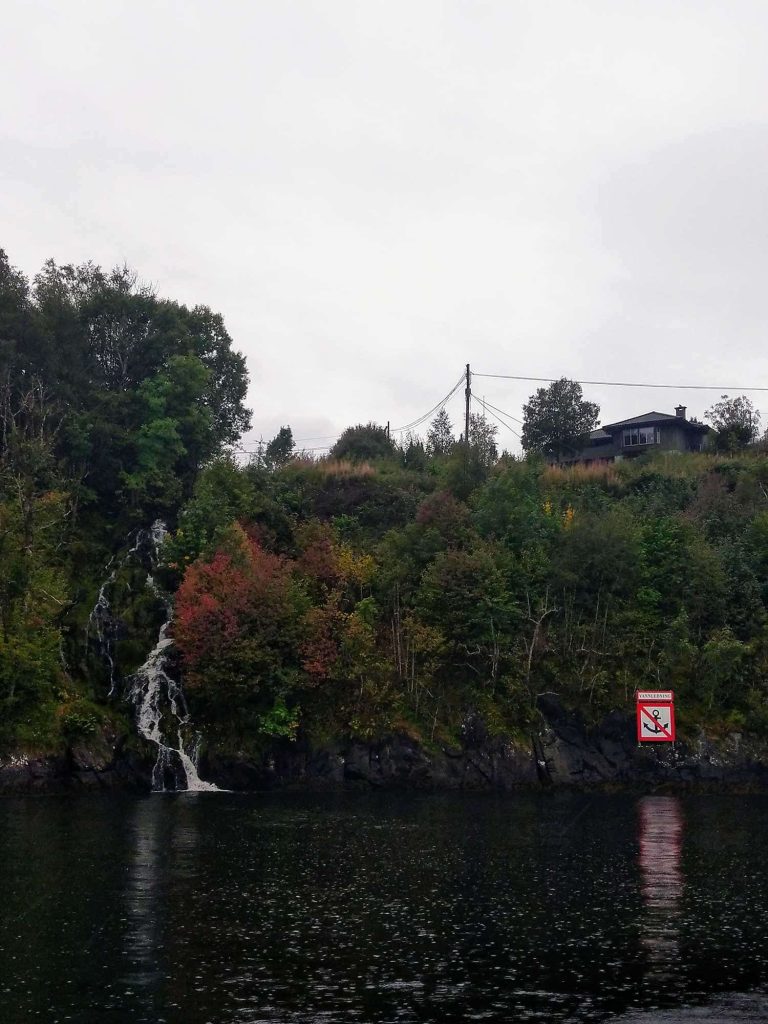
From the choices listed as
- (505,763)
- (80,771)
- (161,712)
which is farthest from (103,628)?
(505,763)

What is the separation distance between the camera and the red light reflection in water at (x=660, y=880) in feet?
82.8

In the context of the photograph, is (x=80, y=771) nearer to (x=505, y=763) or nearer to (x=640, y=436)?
(x=505, y=763)

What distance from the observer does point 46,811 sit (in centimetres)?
4666

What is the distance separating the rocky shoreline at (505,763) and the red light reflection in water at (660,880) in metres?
6.53

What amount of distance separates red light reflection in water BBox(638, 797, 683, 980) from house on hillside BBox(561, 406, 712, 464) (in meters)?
50.6

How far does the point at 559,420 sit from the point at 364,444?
1775cm

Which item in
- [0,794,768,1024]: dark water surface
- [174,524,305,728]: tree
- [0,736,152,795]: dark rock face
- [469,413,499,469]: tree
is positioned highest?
[469,413,499,469]: tree

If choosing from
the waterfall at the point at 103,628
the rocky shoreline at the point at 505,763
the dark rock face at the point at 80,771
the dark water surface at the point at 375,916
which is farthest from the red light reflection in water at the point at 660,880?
the waterfall at the point at 103,628

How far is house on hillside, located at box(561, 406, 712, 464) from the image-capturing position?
3883 inches

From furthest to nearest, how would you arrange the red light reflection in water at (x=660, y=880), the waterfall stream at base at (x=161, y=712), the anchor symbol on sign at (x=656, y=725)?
the anchor symbol on sign at (x=656, y=725), the waterfall stream at base at (x=161, y=712), the red light reflection in water at (x=660, y=880)

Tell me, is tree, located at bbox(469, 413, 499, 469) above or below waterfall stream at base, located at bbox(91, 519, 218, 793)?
above

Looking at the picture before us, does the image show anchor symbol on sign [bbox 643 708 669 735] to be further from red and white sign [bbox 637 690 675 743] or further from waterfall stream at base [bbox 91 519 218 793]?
waterfall stream at base [bbox 91 519 218 793]

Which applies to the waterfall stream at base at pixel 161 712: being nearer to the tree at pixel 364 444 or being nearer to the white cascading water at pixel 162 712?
the white cascading water at pixel 162 712

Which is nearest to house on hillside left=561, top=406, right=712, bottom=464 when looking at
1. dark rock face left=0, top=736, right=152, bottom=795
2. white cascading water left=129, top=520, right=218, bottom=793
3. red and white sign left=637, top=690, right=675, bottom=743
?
red and white sign left=637, top=690, right=675, bottom=743
